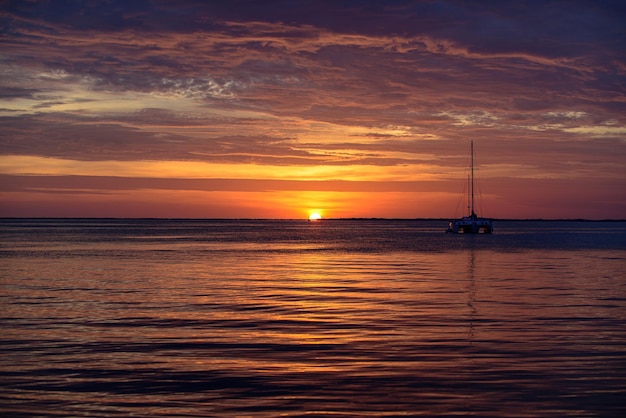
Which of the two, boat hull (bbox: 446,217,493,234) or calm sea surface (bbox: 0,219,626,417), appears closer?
calm sea surface (bbox: 0,219,626,417)

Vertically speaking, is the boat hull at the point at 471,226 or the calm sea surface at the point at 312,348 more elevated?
the boat hull at the point at 471,226

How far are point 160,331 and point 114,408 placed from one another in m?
8.82

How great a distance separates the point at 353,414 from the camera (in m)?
12.4

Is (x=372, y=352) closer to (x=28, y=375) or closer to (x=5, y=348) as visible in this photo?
(x=28, y=375)

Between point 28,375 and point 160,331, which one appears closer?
point 28,375

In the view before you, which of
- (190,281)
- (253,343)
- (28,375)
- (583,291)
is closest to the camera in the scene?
(28,375)

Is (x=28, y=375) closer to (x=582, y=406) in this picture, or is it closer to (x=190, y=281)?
(x=582, y=406)

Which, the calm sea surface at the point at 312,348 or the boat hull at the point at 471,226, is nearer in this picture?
the calm sea surface at the point at 312,348

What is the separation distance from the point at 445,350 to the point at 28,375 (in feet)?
33.3

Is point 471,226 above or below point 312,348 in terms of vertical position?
above

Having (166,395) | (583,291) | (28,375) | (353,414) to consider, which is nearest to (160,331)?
(28,375)

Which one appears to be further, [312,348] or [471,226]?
[471,226]

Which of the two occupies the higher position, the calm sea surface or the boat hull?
the boat hull

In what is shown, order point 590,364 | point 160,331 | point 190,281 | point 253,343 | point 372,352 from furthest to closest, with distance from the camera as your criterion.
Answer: point 190,281 < point 160,331 < point 253,343 < point 372,352 < point 590,364
